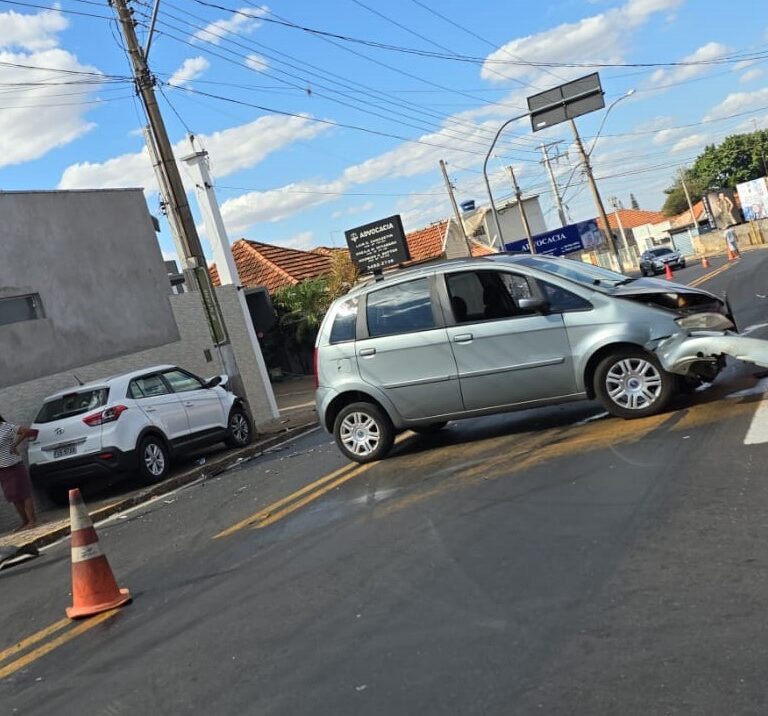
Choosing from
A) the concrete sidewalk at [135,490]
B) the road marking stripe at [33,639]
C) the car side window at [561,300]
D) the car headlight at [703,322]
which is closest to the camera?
the road marking stripe at [33,639]

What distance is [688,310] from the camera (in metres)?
8.48

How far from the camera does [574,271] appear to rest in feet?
30.0

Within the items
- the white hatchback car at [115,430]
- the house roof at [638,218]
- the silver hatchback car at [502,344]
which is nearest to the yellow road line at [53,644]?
the silver hatchback car at [502,344]

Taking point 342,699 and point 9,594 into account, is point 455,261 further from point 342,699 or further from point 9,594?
point 342,699

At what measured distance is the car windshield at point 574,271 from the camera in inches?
350

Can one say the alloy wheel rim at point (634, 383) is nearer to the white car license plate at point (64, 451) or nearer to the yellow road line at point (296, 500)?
the yellow road line at point (296, 500)

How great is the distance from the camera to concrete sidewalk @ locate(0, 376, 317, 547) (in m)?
10.9

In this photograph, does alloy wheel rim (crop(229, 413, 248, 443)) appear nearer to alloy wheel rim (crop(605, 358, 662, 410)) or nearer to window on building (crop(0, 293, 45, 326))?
window on building (crop(0, 293, 45, 326))

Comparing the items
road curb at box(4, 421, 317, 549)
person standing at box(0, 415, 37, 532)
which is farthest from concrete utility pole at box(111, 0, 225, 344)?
person standing at box(0, 415, 37, 532)

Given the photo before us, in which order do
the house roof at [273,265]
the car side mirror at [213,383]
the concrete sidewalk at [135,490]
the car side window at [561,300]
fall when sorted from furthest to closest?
1. the house roof at [273,265]
2. the car side mirror at [213,383]
3. the concrete sidewalk at [135,490]
4. the car side window at [561,300]

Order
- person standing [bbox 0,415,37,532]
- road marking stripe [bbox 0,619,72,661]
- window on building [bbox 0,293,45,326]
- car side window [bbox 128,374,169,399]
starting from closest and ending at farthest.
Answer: road marking stripe [bbox 0,619,72,661], person standing [bbox 0,415,37,532], car side window [bbox 128,374,169,399], window on building [bbox 0,293,45,326]

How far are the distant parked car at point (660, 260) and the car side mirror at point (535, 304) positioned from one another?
42197 millimetres

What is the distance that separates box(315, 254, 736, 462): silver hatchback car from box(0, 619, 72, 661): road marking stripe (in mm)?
3948

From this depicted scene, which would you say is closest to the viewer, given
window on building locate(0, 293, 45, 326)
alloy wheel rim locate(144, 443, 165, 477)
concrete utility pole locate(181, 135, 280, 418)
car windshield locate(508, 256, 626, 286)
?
car windshield locate(508, 256, 626, 286)
